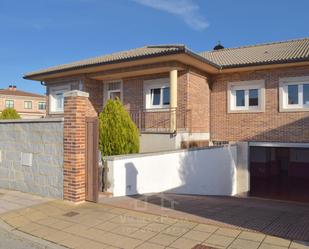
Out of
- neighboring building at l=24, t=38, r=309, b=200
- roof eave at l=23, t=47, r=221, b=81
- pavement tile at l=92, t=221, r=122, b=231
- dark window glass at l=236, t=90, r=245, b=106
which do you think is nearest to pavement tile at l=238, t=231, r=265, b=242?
pavement tile at l=92, t=221, r=122, b=231

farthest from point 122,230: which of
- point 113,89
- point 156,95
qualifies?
point 113,89

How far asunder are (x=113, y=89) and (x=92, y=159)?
937 centimetres

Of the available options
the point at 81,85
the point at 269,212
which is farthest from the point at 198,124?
the point at 269,212

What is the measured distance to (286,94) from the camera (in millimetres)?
13156

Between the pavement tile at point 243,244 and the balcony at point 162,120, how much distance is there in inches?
293

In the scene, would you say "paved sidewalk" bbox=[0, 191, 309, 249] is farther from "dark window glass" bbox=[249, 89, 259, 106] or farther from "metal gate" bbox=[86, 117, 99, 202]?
"dark window glass" bbox=[249, 89, 259, 106]

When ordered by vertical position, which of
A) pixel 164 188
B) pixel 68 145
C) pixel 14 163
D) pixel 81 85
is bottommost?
pixel 164 188

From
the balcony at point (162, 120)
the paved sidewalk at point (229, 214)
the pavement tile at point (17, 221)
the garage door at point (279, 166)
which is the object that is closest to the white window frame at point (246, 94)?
the balcony at point (162, 120)

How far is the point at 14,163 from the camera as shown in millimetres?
8352

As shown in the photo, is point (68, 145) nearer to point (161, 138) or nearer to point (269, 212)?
point (269, 212)

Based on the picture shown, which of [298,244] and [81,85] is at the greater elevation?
[81,85]

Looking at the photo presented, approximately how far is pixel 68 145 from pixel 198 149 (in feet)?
16.3

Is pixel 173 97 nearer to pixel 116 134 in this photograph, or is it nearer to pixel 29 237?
pixel 116 134

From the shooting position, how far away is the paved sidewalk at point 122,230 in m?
4.49
